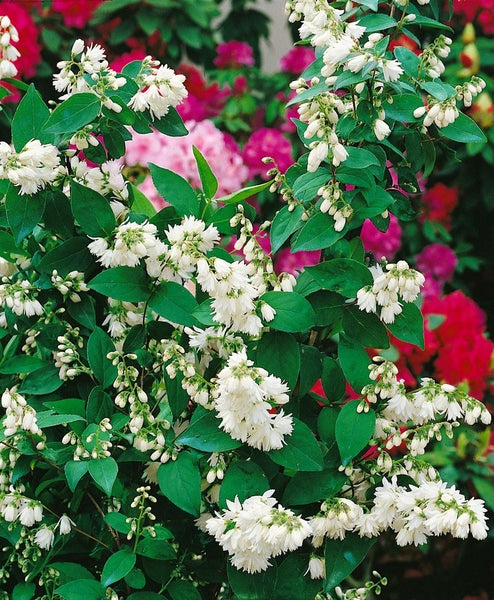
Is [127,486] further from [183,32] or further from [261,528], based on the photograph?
[183,32]

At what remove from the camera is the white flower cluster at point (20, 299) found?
3.35ft

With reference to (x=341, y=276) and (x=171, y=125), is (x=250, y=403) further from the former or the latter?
(x=171, y=125)

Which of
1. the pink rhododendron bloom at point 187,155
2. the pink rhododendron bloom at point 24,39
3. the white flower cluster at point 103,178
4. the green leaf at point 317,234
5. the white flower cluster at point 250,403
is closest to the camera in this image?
the white flower cluster at point 250,403

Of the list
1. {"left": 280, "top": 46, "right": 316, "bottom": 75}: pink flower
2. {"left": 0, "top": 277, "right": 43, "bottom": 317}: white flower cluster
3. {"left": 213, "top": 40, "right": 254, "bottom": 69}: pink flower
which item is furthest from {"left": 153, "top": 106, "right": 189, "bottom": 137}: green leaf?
{"left": 213, "top": 40, "right": 254, "bottom": 69}: pink flower

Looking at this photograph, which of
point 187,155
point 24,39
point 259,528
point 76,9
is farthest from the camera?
point 76,9

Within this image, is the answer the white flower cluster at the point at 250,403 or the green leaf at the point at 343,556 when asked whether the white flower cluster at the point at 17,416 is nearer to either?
the white flower cluster at the point at 250,403

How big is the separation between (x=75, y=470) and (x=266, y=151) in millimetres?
1724


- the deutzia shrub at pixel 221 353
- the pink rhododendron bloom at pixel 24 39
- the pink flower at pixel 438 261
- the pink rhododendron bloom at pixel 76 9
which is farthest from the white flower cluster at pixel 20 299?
the pink rhododendron bloom at pixel 76 9

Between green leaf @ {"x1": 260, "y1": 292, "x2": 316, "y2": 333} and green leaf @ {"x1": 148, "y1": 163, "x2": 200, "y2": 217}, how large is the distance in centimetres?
17

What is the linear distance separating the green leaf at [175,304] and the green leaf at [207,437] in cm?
10

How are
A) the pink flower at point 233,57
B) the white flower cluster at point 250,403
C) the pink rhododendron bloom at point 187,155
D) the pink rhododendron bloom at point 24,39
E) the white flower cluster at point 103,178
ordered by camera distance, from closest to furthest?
1. the white flower cluster at point 250,403
2. the white flower cluster at point 103,178
3. the pink rhododendron bloom at point 187,155
4. the pink rhododendron bloom at point 24,39
5. the pink flower at point 233,57

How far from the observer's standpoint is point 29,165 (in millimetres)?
930

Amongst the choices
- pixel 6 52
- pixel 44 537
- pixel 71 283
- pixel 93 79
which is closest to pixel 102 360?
pixel 71 283

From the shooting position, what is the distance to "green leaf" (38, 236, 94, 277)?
3.31 feet
